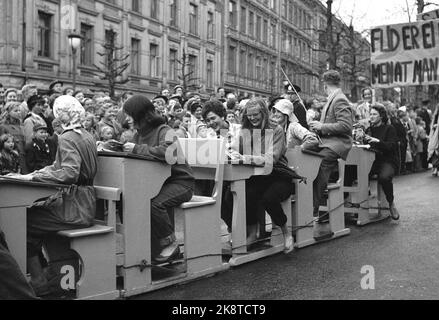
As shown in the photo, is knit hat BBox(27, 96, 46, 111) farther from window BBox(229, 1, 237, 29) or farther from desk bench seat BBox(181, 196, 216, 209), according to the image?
window BBox(229, 1, 237, 29)

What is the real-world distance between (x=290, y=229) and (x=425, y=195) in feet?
18.7

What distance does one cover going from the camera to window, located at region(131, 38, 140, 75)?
31.2 m

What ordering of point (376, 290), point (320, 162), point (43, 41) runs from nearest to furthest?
point (376, 290)
point (320, 162)
point (43, 41)

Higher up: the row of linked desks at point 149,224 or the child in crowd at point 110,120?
the child in crowd at point 110,120

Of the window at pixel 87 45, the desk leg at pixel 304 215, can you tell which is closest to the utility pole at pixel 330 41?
the window at pixel 87 45

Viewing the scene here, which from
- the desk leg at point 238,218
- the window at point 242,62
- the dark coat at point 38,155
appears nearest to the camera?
the desk leg at point 238,218

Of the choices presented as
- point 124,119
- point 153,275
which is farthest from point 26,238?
point 124,119

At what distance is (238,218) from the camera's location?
6.37 m

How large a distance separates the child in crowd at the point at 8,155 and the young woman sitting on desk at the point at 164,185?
A: 287 cm

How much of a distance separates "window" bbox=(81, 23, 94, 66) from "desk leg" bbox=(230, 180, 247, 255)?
21817 millimetres

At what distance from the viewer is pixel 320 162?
7.58m

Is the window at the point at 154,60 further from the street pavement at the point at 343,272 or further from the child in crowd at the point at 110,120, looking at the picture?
the street pavement at the point at 343,272

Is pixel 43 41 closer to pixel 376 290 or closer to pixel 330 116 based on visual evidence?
pixel 330 116

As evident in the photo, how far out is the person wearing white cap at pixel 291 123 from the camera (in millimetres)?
7234
